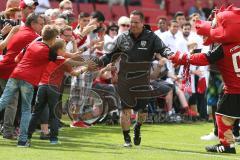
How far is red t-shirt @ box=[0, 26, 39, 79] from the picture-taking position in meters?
13.6

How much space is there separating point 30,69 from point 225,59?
309 centimetres

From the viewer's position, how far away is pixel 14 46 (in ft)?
45.3

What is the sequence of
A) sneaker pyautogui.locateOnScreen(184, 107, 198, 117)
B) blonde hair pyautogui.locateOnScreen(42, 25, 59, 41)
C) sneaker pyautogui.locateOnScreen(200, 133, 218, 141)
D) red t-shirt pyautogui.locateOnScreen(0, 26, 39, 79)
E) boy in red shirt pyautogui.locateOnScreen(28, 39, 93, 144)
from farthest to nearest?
sneaker pyautogui.locateOnScreen(184, 107, 198, 117) < sneaker pyautogui.locateOnScreen(200, 133, 218, 141) < red t-shirt pyautogui.locateOnScreen(0, 26, 39, 79) < boy in red shirt pyautogui.locateOnScreen(28, 39, 93, 144) < blonde hair pyautogui.locateOnScreen(42, 25, 59, 41)

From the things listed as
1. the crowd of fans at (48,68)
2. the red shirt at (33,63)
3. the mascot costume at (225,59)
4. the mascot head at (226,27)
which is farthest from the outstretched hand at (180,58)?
the red shirt at (33,63)

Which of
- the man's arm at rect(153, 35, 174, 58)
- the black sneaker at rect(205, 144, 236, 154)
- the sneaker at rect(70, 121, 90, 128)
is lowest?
the black sneaker at rect(205, 144, 236, 154)

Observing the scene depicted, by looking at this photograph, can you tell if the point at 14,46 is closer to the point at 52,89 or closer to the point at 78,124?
Answer: the point at 52,89

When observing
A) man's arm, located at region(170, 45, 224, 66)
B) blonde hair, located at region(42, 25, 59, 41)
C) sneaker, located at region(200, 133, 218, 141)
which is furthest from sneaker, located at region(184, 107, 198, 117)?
blonde hair, located at region(42, 25, 59, 41)

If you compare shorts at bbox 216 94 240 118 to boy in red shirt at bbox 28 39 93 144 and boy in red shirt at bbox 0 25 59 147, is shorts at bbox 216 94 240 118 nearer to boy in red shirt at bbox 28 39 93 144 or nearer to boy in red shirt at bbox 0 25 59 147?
boy in red shirt at bbox 28 39 93 144

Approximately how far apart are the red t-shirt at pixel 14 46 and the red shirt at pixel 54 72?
1.89 ft

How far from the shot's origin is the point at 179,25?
70.3ft

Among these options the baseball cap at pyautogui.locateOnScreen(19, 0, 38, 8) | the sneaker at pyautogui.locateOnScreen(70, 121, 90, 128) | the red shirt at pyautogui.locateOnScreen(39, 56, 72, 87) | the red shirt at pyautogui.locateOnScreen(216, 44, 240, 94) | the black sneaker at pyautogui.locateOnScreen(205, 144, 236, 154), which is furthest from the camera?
the sneaker at pyautogui.locateOnScreen(70, 121, 90, 128)

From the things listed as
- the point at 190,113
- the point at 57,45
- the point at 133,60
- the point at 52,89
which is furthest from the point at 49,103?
the point at 190,113

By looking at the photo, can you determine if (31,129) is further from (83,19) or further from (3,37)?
(83,19)

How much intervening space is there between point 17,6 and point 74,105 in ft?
9.94
